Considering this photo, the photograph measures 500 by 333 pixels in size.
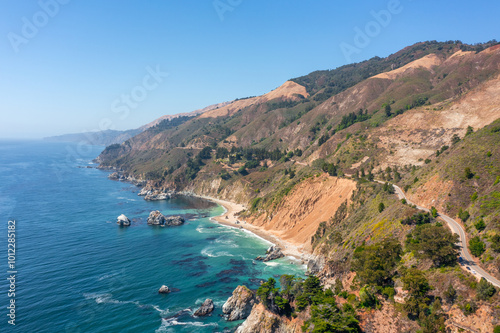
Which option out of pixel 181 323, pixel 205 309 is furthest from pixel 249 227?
pixel 181 323

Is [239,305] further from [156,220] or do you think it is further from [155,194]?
[155,194]

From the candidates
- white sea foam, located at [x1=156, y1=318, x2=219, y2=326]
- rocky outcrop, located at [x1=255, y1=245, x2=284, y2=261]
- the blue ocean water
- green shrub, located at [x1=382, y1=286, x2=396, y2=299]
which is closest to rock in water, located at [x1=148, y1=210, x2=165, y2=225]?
the blue ocean water

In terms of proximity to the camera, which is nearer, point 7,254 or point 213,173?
point 7,254

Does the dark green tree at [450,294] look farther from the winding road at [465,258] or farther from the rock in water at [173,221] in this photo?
the rock in water at [173,221]

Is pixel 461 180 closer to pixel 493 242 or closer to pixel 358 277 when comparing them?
pixel 493 242

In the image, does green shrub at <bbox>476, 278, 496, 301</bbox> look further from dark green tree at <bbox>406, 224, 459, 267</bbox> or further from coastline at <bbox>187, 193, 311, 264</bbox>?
coastline at <bbox>187, 193, 311, 264</bbox>

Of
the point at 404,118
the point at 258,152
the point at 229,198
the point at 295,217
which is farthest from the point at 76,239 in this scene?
the point at 404,118

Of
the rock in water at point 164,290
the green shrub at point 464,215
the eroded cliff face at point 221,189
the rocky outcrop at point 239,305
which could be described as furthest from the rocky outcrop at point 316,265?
the eroded cliff face at point 221,189
